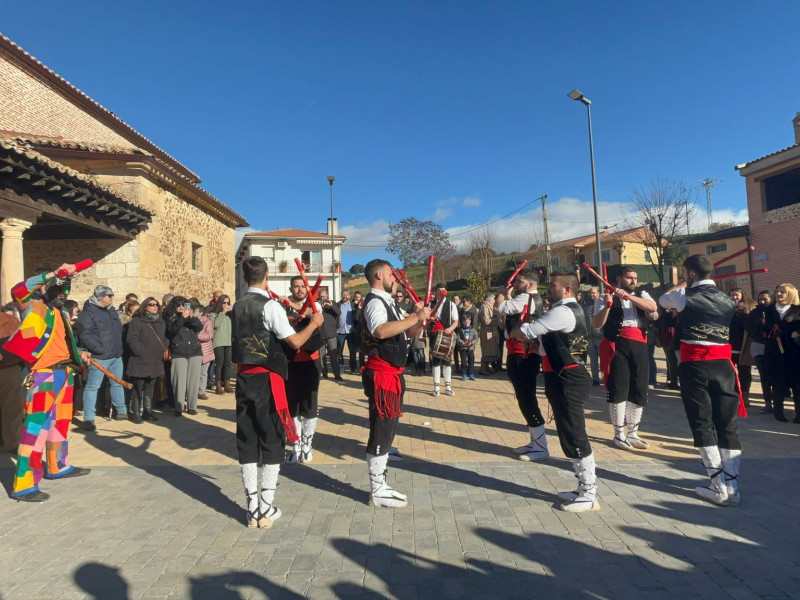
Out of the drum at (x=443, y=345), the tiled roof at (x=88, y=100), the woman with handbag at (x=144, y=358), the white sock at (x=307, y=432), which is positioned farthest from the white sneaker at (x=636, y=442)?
the tiled roof at (x=88, y=100)

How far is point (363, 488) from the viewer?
423 centimetres

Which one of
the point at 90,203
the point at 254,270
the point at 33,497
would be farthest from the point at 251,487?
the point at 90,203

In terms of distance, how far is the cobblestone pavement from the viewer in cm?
272

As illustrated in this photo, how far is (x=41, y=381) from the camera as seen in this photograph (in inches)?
167

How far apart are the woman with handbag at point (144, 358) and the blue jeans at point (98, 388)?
0.50 feet

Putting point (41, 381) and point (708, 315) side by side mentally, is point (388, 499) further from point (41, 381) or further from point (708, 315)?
point (41, 381)

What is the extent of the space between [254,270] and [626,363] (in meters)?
4.00

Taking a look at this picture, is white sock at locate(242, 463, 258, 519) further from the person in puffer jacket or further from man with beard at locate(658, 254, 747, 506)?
the person in puffer jacket

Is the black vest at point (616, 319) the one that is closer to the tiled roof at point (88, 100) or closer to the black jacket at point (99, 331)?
the black jacket at point (99, 331)

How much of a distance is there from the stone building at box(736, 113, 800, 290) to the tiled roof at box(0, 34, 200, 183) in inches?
875

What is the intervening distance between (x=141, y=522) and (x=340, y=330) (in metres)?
8.23

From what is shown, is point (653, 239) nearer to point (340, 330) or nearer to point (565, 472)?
point (340, 330)

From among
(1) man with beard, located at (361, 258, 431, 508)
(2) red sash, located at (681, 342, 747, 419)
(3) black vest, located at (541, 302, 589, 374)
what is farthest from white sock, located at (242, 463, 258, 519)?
(2) red sash, located at (681, 342, 747, 419)

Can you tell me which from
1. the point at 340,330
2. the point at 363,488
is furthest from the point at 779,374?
the point at 340,330
